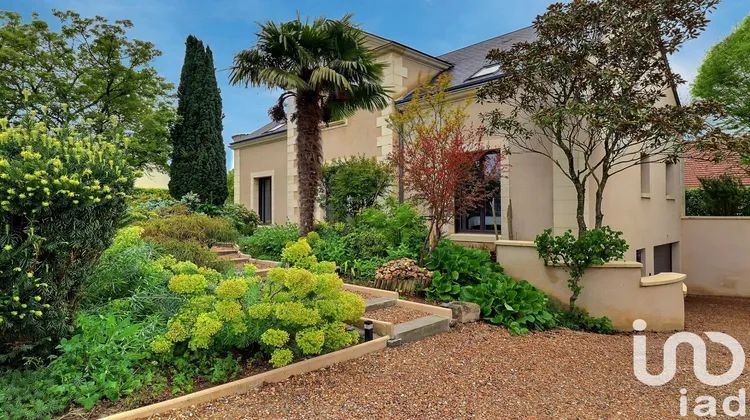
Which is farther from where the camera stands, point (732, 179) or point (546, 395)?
point (732, 179)

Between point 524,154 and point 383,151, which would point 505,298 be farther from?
point 383,151

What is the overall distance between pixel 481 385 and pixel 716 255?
40.2 ft

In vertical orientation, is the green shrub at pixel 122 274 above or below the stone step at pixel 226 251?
above

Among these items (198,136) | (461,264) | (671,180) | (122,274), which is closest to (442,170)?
(461,264)

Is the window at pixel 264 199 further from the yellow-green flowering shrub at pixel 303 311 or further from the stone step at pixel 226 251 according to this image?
the yellow-green flowering shrub at pixel 303 311

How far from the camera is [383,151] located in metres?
11.0

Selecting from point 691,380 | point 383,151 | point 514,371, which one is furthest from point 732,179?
point 514,371

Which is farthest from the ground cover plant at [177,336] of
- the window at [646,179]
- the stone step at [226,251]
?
the window at [646,179]

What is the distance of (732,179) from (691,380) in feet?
38.9

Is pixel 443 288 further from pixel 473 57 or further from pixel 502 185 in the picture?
pixel 473 57

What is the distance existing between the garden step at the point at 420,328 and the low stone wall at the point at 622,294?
259cm

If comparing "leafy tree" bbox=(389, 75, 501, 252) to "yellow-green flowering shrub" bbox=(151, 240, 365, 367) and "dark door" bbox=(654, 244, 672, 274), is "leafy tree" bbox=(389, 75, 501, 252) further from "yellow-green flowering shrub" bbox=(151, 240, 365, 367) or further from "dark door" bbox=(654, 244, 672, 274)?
"dark door" bbox=(654, 244, 672, 274)

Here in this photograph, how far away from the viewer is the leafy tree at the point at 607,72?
6.17 metres

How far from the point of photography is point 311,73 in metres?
8.47
